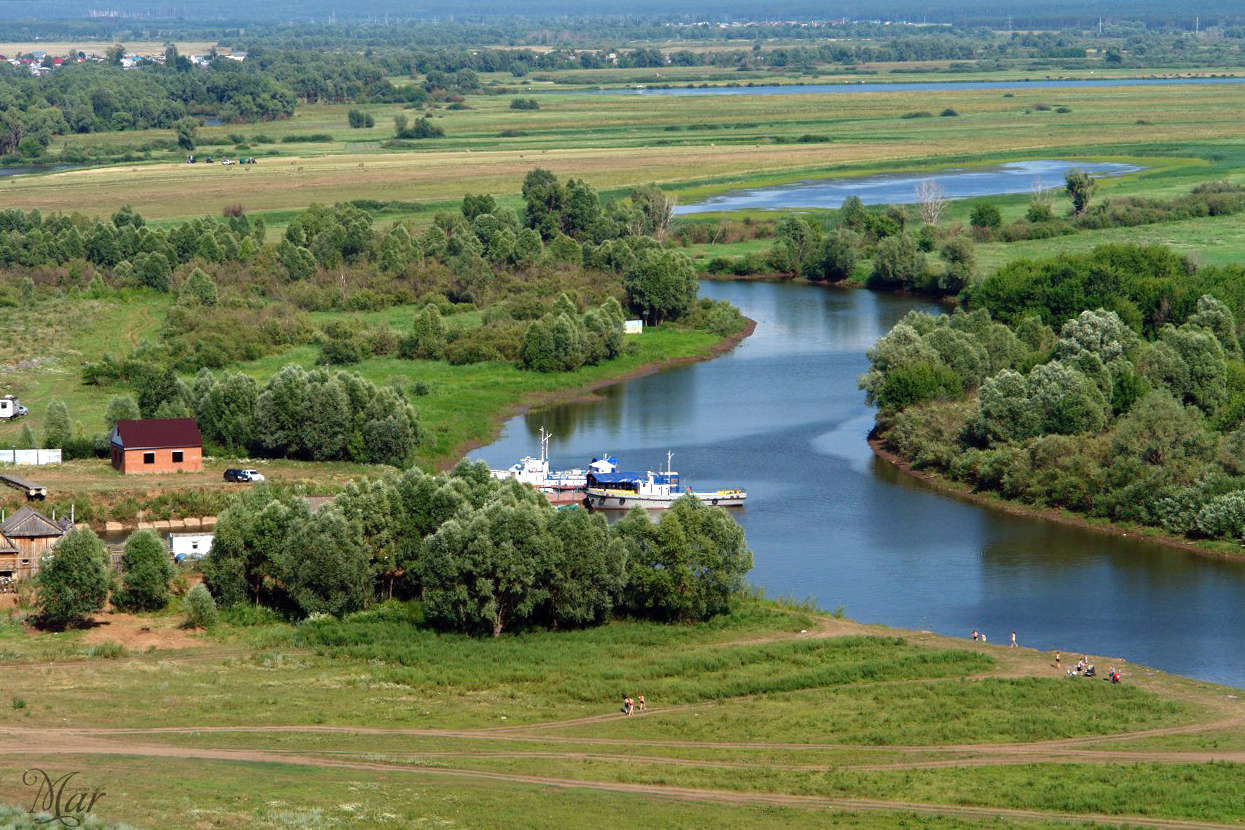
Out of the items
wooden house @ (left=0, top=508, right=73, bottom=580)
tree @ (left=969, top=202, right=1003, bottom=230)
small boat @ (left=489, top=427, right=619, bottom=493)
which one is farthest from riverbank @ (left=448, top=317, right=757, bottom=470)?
tree @ (left=969, top=202, right=1003, bottom=230)

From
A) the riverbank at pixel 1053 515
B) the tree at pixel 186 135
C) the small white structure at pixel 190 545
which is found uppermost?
the tree at pixel 186 135

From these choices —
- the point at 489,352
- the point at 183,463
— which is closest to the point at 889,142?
the point at 489,352

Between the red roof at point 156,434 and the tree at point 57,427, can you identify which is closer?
the red roof at point 156,434

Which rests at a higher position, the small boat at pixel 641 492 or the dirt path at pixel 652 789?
the dirt path at pixel 652 789

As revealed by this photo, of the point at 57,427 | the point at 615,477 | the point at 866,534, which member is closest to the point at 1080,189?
the point at 615,477

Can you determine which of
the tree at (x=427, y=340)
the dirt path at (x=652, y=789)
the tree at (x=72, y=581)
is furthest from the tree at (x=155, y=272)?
the dirt path at (x=652, y=789)

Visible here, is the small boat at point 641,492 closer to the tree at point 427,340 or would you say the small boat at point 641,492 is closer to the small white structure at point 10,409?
the tree at point 427,340

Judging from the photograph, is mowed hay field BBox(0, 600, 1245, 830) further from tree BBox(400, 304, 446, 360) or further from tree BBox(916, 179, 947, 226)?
tree BBox(916, 179, 947, 226)

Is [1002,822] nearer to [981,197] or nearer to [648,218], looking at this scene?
[648,218]
